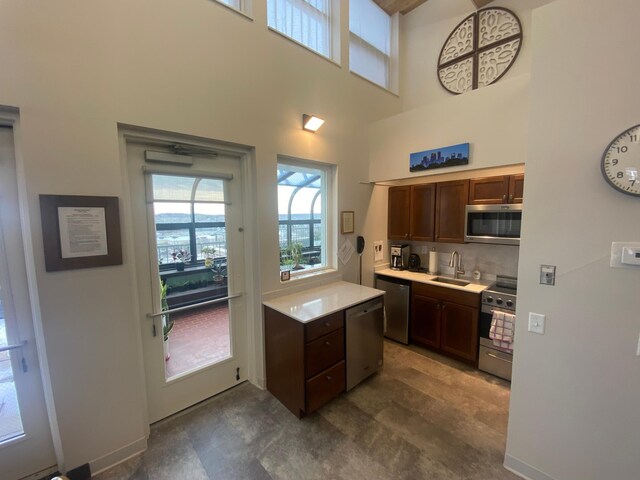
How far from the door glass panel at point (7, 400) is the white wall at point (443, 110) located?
11.5 ft

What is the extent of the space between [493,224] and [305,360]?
8.05ft

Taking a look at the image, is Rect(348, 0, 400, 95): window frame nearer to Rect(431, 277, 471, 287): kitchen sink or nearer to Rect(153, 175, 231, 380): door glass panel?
Rect(431, 277, 471, 287): kitchen sink

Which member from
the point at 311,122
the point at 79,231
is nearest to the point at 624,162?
the point at 311,122

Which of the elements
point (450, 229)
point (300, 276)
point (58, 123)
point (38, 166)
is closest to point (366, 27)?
point (450, 229)

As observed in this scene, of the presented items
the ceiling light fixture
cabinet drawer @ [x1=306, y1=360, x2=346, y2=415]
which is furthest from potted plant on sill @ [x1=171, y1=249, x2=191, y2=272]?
the ceiling light fixture

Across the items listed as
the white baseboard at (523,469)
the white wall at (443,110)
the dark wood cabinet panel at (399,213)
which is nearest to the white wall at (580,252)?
the white baseboard at (523,469)

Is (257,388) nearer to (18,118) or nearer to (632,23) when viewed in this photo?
(18,118)

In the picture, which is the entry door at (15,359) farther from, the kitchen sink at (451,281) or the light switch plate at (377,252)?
the kitchen sink at (451,281)

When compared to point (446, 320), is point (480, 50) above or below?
above

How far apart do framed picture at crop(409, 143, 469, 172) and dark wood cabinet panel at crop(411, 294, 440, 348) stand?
156cm

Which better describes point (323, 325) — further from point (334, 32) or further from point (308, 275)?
point (334, 32)

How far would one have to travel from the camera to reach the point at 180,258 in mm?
2201

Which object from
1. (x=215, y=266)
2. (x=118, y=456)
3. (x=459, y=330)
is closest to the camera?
(x=118, y=456)

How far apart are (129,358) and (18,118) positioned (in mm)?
1596
